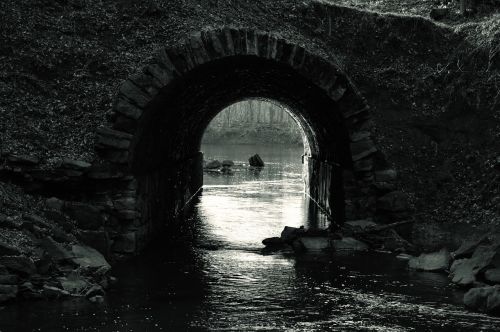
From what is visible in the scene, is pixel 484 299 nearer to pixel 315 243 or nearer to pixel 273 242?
pixel 315 243

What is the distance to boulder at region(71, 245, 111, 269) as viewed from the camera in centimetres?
1183

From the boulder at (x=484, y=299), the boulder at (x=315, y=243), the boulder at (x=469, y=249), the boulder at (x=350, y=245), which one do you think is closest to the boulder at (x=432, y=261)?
the boulder at (x=469, y=249)

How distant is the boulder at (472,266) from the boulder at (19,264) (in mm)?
7942

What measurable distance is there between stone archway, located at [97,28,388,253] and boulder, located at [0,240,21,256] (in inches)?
141

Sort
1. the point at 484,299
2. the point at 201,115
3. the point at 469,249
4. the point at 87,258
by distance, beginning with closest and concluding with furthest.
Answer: the point at 484,299 < the point at 87,258 < the point at 469,249 < the point at 201,115

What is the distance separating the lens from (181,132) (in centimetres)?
2267

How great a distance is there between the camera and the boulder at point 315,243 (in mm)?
15492

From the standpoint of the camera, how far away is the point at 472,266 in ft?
39.2

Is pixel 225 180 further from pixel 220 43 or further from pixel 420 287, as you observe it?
pixel 420 287

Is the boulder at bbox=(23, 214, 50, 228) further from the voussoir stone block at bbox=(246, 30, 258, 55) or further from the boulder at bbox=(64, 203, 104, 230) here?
the voussoir stone block at bbox=(246, 30, 258, 55)

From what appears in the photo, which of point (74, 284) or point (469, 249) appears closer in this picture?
point (74, 284)

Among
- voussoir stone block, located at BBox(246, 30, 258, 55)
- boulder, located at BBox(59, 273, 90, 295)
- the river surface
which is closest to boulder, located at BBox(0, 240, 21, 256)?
boulder, located at BBox(59, 273, 90, 295)

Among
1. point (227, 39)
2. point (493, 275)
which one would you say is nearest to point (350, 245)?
point (493, 275)

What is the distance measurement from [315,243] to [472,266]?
179 inches
